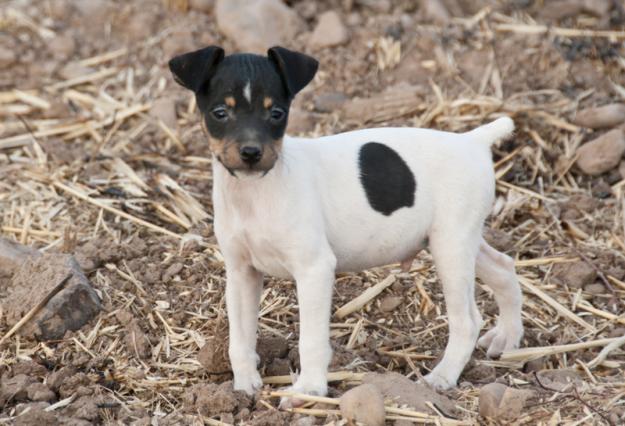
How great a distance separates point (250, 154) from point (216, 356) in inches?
65.9

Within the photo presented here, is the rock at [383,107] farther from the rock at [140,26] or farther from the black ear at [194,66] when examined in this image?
the black ear at [194,66]

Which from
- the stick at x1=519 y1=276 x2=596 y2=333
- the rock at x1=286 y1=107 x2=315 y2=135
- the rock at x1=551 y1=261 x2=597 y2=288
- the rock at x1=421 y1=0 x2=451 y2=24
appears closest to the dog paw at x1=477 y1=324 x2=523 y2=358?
the stick at x1=519 y1=276 x2=596 y2=333

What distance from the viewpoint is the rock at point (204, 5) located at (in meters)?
12.3

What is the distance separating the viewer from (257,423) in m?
5.99

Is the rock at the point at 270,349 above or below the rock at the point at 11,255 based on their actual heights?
below

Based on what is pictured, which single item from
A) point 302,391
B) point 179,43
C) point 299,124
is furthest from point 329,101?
point 302,391

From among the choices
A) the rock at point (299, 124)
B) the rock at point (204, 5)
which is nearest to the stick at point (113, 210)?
the rock at point (299, 124)

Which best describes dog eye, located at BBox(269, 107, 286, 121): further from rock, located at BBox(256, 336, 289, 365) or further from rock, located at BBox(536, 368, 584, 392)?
rock, located at BBox(536, 368, 584, 392)

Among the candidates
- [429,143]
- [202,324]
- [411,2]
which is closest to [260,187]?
[429,143]

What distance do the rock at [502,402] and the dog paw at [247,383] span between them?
142cm

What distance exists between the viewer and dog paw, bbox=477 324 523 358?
7.42 meters

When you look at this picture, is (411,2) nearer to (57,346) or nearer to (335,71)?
(335,71)

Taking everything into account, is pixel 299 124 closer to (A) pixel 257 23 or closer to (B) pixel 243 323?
(A) pixel 257 23

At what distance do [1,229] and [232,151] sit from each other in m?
3.88
